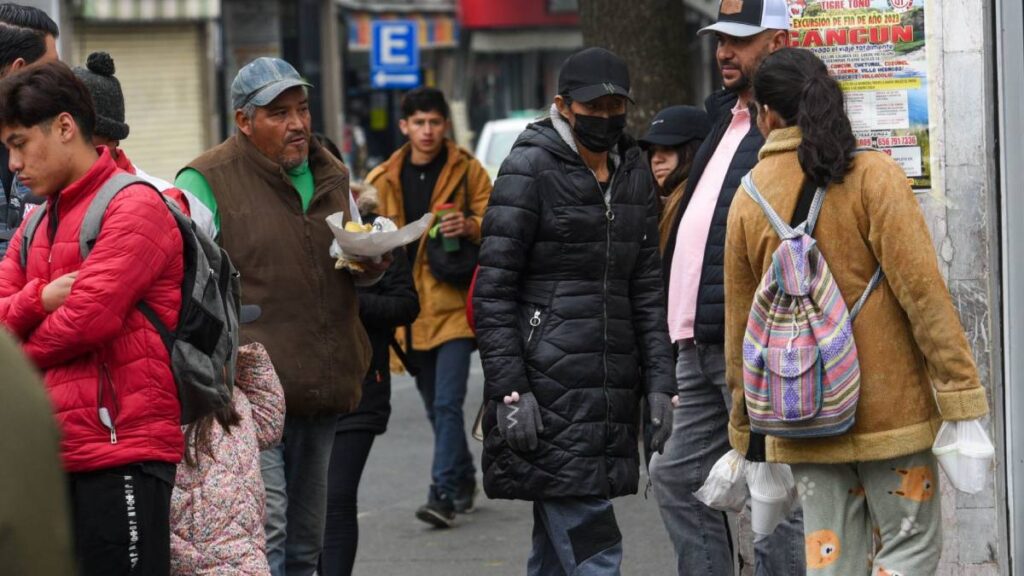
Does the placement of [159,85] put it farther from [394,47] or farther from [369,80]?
[369,80]

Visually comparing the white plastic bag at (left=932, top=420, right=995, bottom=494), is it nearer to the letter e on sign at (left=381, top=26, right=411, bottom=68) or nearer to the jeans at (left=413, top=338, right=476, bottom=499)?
the jeans at (left=413, top=338, right=476, bottom=499)

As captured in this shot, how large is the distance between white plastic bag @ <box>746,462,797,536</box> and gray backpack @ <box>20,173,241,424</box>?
1.48m

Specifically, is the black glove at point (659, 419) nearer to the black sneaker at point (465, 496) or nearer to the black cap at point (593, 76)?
the black cap at point (593, 76)

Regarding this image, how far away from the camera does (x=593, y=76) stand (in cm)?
529

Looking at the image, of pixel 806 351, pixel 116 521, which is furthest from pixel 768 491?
pixel 116 521

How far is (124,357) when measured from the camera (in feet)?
13.9

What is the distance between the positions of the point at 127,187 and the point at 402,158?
4143 mm

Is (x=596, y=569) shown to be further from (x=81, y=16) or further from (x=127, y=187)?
(x=81, y=16)

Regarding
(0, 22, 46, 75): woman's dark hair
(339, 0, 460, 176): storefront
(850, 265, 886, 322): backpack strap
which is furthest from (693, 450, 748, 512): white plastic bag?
(339, 0, 460, 176): storefront

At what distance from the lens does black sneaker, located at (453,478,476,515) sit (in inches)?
331

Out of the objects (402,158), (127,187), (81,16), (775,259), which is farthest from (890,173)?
(81,16)

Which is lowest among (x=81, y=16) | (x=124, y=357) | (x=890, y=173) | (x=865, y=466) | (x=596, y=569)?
(x=596, y=569)

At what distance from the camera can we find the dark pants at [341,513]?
20.9 feet

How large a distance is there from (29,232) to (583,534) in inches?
73.7
